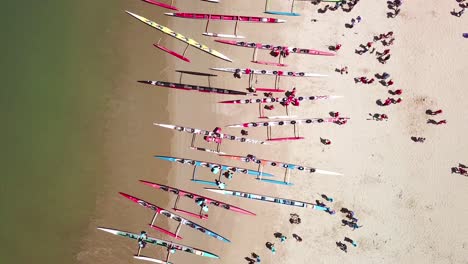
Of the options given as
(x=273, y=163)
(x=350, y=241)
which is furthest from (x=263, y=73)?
(x=350, y=241)

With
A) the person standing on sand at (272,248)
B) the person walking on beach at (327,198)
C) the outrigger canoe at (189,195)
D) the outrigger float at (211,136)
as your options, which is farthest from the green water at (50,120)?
the person walking on beach at (327,198)

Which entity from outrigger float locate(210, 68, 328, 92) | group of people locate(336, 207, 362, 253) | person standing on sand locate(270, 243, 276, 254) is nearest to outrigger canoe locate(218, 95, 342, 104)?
outrigger float locate(210, 68, 328, 92)

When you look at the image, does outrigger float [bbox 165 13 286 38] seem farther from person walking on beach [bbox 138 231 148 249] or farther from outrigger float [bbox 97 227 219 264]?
outrigger float [bbox 97 227 219 264]

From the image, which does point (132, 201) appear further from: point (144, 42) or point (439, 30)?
point (439, 30)

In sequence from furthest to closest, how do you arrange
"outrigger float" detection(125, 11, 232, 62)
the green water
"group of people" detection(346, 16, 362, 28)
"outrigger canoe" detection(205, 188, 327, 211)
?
1. "group of people" detection(346, 16, 362, 28)
2. "outrigger canoe" detection(205, 188, 327, 211)
3. "outrigger float" detection(125, 11, 232, 62)
4. the green water

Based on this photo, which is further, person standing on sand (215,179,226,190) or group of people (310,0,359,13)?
group of people (310,0,359,13)

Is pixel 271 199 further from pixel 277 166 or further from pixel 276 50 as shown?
pixel 276 50
